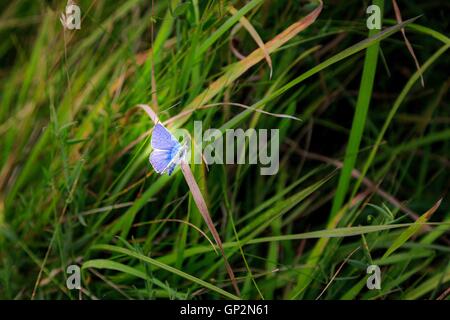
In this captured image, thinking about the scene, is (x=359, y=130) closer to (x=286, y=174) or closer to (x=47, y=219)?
(x=286, y=174)

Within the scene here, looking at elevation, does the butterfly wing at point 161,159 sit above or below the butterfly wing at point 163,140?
below

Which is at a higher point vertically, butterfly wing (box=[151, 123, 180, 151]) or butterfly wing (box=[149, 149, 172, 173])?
butterfly wing (box=[151, 123, 180, 151])
